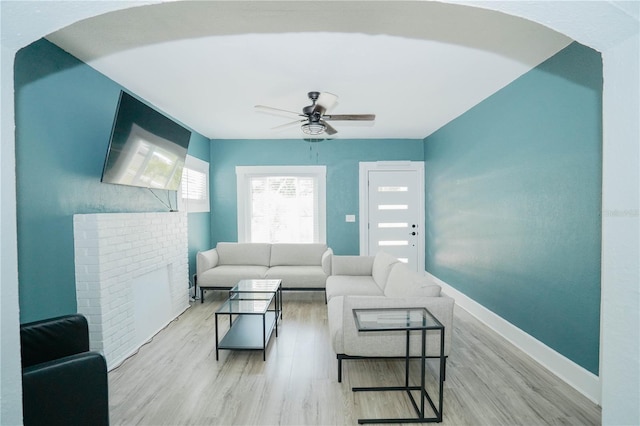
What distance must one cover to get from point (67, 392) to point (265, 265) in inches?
131

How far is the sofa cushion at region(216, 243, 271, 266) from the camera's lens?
15.6 ft

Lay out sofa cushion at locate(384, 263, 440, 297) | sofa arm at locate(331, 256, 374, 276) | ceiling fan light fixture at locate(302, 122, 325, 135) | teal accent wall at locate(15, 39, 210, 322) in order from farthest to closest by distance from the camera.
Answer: sofa arm at locate(331, 256, 374, 276)
ceiling fan light fixture at locate(302, 122, 325, 135)
sofa cushion at locate(384, 263, 440, 297)
teal accent wall at locate(15, 39, 210, 322)

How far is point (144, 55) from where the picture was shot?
239cm

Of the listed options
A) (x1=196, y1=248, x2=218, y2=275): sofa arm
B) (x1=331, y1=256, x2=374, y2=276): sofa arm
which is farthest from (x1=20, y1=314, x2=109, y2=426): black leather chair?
(x1=331, y1=256, x2=374, y2=276): sofa arm

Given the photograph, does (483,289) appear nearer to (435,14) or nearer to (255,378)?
(255,378)

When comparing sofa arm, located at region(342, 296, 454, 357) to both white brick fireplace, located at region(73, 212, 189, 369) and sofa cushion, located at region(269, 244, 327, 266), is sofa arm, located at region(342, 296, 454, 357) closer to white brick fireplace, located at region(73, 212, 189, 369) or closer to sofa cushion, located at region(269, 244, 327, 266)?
white brick fireplace, located at region(73, 212, 189, 369)

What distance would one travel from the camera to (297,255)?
475 cm

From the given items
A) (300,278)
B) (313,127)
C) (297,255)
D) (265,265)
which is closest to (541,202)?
(313,127)

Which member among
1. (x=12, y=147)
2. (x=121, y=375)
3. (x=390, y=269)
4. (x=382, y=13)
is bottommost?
(x=121, y=375)

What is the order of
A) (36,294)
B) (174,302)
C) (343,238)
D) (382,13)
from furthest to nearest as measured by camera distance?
1. (343,238)
2. (174,302)
3. (36,294)
4. (382,13)

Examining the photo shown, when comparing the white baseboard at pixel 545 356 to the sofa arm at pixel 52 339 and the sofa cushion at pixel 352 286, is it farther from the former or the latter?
A: the sofa arm at pixel 52 339

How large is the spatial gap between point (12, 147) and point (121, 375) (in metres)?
2.20

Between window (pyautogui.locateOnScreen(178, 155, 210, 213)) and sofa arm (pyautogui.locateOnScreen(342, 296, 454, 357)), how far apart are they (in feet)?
9.95

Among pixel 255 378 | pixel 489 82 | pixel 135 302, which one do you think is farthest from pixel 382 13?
pixel 135 302
